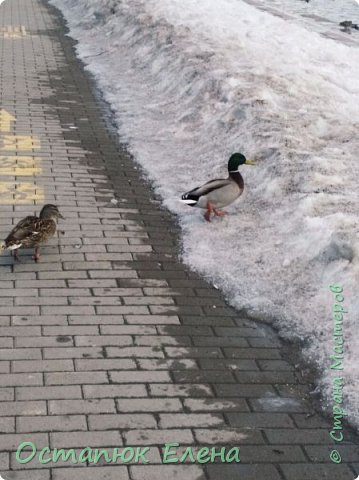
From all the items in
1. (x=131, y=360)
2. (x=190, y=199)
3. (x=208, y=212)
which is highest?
(x=131, y=360)

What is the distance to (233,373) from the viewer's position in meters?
5.45

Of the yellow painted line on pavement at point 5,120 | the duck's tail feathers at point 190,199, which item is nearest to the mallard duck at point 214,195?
the duck's tail feathers at point 190,199

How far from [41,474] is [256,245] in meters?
3.88

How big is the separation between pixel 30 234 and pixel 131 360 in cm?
209

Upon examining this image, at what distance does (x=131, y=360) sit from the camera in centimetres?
548

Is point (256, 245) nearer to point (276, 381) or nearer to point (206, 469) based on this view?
point (276, 381)

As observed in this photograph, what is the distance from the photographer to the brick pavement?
179 inches

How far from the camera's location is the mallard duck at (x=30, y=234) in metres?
6.88

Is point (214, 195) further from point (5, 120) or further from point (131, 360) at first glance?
point (5, 120)

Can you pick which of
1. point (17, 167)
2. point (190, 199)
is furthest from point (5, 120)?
point (190, 199)

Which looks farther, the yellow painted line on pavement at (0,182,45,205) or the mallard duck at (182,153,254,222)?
the yellow painted line on pavement at (0,182,45,205)

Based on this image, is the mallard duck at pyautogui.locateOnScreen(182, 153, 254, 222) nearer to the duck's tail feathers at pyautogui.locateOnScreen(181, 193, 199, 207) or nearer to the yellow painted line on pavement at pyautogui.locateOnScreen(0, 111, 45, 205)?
the duck's tail feathers at pyautogui.locateOnScreen(181, 193, 199, 207)

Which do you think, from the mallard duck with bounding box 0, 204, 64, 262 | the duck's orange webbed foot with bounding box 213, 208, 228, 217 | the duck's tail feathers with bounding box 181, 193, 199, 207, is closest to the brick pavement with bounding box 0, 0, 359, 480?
the mallard duck with bounding box 0, 204, 64, 262

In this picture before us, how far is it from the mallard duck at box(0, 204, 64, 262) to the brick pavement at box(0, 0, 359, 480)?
20 centimetres
